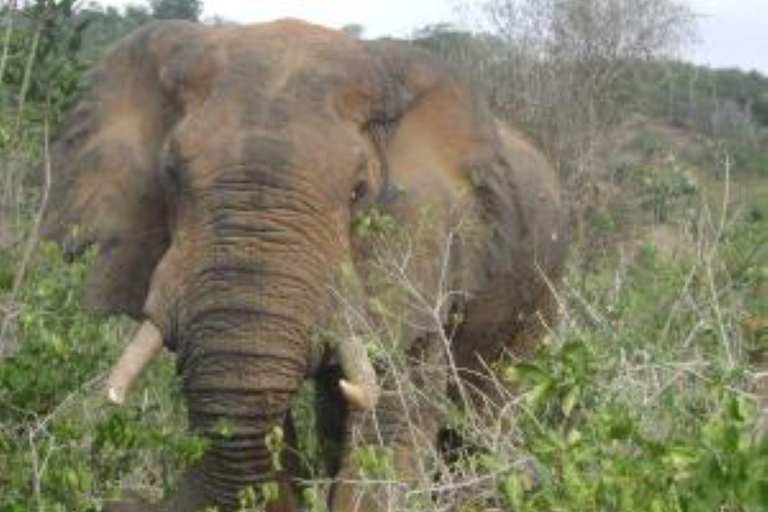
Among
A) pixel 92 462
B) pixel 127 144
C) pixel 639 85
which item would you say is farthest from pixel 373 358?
pixel 639 85

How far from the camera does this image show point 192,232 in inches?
241

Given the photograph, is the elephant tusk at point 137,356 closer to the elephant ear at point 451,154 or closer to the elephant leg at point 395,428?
the elephant leg at point 395,428

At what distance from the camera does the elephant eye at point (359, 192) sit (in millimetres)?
6332

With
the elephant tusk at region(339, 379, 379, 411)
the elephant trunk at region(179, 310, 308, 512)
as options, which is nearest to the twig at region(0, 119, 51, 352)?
the elephant trunk at region(179, 310, 308, 512)

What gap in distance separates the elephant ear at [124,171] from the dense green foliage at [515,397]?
0.14 meters

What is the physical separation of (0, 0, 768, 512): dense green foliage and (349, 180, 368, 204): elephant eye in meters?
0.14

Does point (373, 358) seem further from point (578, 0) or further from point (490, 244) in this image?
point (578, 0)

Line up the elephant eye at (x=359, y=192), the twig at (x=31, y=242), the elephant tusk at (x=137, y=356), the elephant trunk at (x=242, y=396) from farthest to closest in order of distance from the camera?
1. the elephant eye at (x=359, y=192)
2. the elephant tusk at (x=137, y=356)
3. the elephant trunk at (x=242, y=396)
4. the twig at (x=31, y=242)

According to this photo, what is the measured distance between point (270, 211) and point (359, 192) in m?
0.44

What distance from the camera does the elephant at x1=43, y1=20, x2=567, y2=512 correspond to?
5.86 meters

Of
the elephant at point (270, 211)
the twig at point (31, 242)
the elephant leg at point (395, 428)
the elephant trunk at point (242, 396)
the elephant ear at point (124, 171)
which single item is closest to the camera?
the twig at point (31, 242)

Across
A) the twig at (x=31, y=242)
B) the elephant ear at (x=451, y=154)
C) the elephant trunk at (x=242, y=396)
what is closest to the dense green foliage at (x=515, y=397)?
the twig at (x=31, y=242)

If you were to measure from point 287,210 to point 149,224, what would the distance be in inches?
34.2

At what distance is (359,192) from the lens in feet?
21.0
